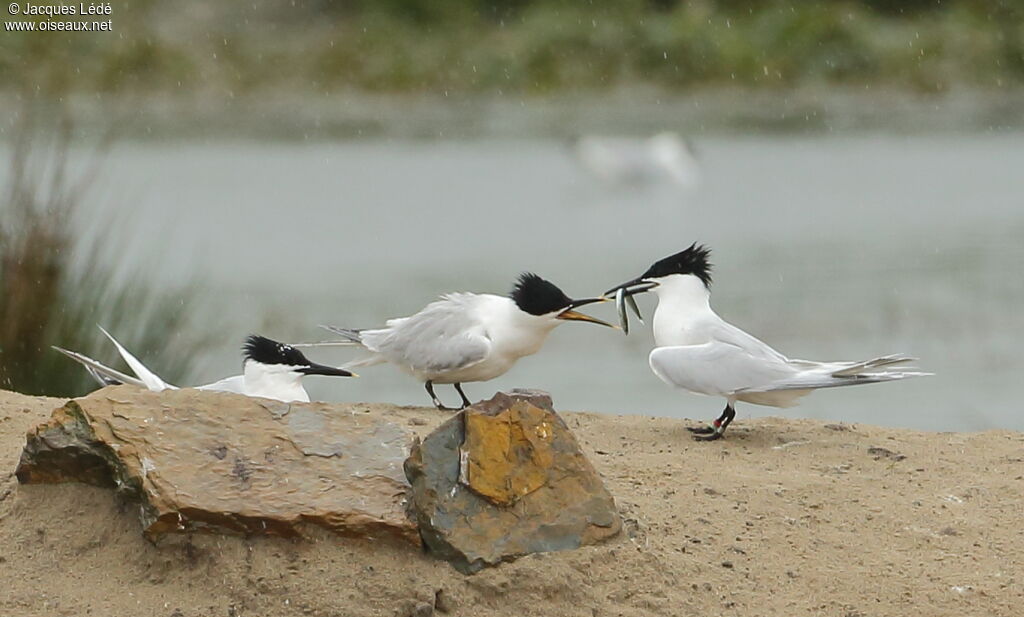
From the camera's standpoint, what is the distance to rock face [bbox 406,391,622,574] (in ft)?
12.3

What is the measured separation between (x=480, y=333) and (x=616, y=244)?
8800mm

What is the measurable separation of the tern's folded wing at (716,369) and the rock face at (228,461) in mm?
1389

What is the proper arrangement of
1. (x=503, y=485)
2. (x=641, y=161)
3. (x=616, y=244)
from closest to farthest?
(x=503, y=485) → (x=616, y=244) → (x=641, y=161)

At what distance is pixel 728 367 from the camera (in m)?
5.15

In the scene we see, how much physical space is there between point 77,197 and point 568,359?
4534 mm

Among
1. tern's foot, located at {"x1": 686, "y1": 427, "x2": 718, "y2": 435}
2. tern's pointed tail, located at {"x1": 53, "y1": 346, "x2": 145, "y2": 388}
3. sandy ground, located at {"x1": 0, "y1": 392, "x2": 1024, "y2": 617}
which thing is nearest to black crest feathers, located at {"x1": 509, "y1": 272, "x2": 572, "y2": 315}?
tern's foot, located at {"x1": 686, "y1": 427, "x2": 718, "y2": 435}

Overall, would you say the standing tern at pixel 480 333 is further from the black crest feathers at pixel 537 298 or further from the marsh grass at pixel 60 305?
the marsh grass at pixel 60 305

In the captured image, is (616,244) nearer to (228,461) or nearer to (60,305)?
(60,305)

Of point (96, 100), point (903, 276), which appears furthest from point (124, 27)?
point (903, 276)

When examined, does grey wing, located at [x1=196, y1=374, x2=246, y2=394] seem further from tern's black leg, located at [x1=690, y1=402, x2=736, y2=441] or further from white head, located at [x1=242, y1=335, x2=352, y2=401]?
tern's black leg, located at [x1=690, y1=402, x2=736, y2=441]

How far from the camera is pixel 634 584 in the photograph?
380 cm

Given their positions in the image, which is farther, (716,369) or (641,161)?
(641,161)

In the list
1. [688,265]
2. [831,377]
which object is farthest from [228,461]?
[688,265]

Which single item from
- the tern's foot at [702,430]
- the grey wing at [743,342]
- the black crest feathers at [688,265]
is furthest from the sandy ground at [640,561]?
the black crest feathers at [688,265]
